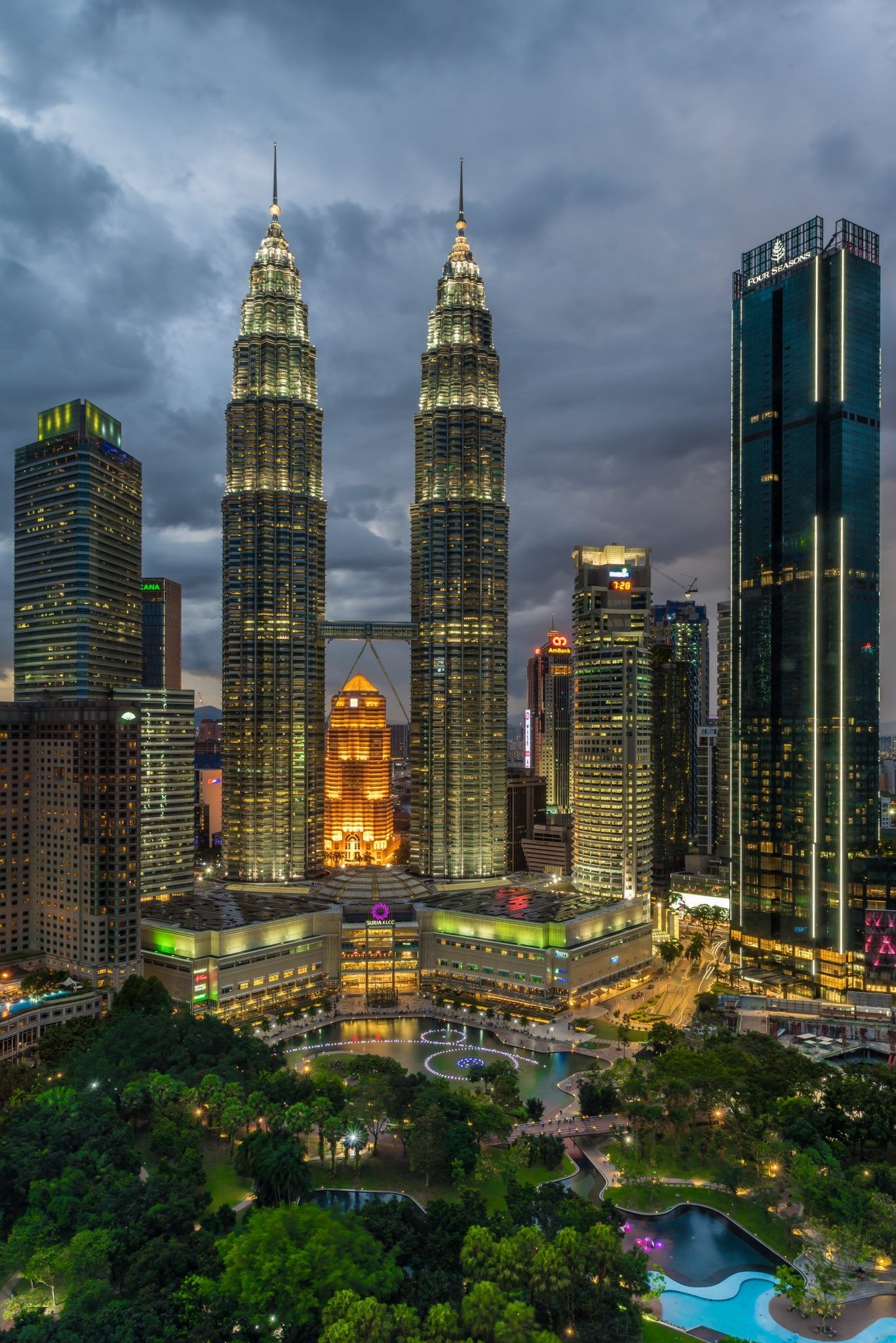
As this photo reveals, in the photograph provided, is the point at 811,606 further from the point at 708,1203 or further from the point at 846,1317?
the point at 846,1317

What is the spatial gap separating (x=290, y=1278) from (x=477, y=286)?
187 meters

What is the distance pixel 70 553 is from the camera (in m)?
181

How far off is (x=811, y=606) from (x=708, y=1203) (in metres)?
95.8

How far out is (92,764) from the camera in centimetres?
13038

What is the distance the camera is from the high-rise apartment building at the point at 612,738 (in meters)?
180

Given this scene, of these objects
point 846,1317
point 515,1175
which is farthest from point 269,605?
point 846,1317

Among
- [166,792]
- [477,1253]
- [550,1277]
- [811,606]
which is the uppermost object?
[811,606]

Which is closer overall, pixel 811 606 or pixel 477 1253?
pixel 477 1253

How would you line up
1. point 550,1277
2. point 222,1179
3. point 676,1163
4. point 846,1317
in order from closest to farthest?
point 550,1277 → point 846,1317 → point 222,1179 → point 676,1163

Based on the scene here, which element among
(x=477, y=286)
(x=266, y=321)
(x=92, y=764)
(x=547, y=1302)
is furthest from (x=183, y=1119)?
(x=477, y=286)

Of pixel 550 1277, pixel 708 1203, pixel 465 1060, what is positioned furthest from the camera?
pixel 465 1060

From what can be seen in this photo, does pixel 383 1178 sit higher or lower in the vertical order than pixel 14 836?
lower

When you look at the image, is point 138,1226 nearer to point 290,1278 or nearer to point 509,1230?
point 290,1278

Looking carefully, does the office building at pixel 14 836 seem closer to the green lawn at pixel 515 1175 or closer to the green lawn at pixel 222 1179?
the green lawn at pixel 222 1179
